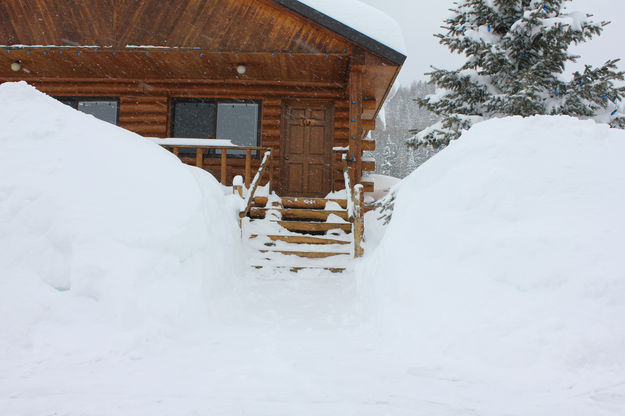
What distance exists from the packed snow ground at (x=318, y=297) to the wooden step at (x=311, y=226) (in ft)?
8.11

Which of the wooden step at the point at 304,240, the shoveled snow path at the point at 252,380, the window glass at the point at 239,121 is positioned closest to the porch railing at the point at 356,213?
the wooden step at the point at 304,240

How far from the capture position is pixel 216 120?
10.0 meters

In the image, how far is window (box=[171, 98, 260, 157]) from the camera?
32.8 ft

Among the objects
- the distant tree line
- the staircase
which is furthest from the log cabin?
the distant tree line

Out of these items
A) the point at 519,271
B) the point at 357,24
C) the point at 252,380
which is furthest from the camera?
the point at 357,24

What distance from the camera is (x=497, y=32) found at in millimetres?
10391

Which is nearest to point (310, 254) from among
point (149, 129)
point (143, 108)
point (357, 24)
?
point (357, 24)

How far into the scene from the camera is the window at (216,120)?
32.8 ft

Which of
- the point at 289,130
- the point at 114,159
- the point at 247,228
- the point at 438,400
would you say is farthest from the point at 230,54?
the point at 438,400

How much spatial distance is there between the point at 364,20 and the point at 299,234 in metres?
4.66

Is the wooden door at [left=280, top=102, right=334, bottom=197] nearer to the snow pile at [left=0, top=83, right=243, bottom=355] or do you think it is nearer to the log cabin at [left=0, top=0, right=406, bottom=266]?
the log cabin at [left=0, top=0, right=406, bottom=266]

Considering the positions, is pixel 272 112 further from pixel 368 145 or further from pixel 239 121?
pixel 368 145

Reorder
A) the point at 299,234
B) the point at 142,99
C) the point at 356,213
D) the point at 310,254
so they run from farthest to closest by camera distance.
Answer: the point at 142,99
the point at 299,234
the point at 310,254
the point at 356,213

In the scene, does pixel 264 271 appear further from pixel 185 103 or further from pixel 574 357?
pixel 185 103
